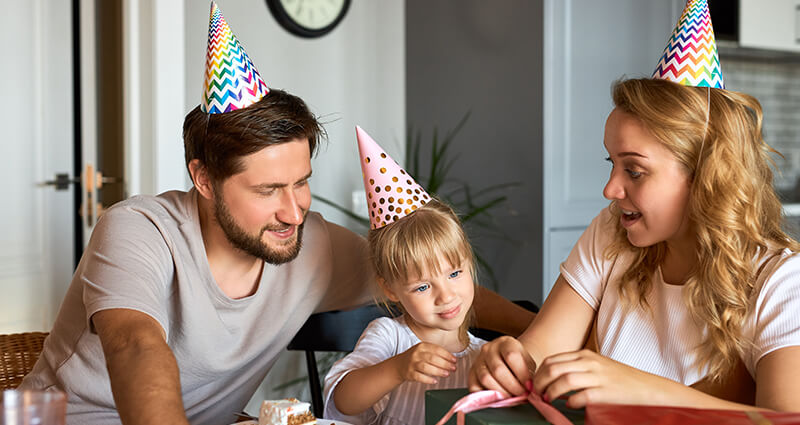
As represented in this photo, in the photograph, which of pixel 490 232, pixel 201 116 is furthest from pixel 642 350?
pixel 490 232

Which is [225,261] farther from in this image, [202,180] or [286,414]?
[286,414]

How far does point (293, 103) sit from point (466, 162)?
1.71 m

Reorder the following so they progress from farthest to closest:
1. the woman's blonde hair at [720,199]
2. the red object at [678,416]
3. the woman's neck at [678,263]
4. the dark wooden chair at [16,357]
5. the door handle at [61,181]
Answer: the door handle at [61,181]
the dark wooden chair at [16,357]
the woman's neck at [678,263]
the woman's blonde hair at [720,199]
the red object at [678,416]

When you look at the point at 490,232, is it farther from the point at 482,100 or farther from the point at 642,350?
the point at 642,350

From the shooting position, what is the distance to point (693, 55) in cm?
125

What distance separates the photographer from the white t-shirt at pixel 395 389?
1396 millimetres

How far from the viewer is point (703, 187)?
1.19 m

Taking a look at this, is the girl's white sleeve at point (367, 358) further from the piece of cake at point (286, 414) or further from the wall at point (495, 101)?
the wall at point (495, 101)

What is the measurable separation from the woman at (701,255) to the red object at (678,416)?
0.81 ft

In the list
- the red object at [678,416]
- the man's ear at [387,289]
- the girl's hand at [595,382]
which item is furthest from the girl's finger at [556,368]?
the man's ear at [387,289]

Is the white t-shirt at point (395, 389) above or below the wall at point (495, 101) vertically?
below

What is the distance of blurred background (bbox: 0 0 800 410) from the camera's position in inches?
112

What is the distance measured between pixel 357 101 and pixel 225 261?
1.97 meters

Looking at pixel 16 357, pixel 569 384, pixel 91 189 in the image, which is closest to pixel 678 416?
pixel 569 384
